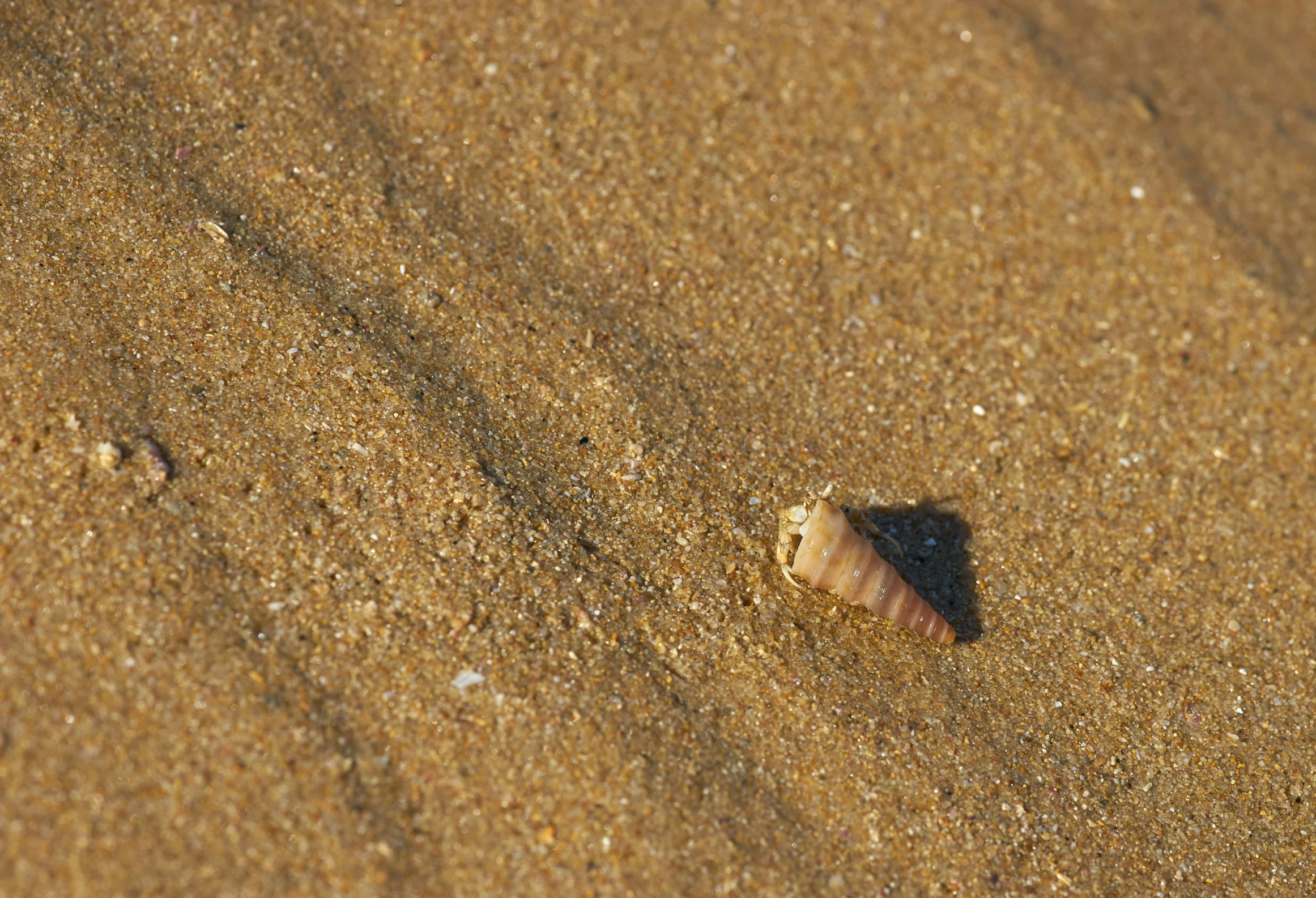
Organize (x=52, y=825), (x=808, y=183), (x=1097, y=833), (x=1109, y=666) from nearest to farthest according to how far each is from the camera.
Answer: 1. (x=52, y=825)
2. (x=1097, y=833)
3. (x=1109, y=666)
4. (x=808, y=183)

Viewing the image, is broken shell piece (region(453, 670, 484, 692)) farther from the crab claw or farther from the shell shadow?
the shell shadow

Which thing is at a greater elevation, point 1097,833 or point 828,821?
point 1097,833

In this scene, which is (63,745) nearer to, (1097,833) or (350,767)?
(350,767)

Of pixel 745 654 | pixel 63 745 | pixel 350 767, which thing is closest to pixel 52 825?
pixel 63 745

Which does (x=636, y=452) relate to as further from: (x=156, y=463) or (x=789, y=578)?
(x=156, y=463)

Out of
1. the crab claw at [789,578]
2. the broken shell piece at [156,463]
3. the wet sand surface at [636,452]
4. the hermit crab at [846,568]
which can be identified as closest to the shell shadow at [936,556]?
the wet sand surface at [636,452]

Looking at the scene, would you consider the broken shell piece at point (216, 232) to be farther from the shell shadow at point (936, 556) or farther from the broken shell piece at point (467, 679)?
the shell shadow at point (936, 556)
